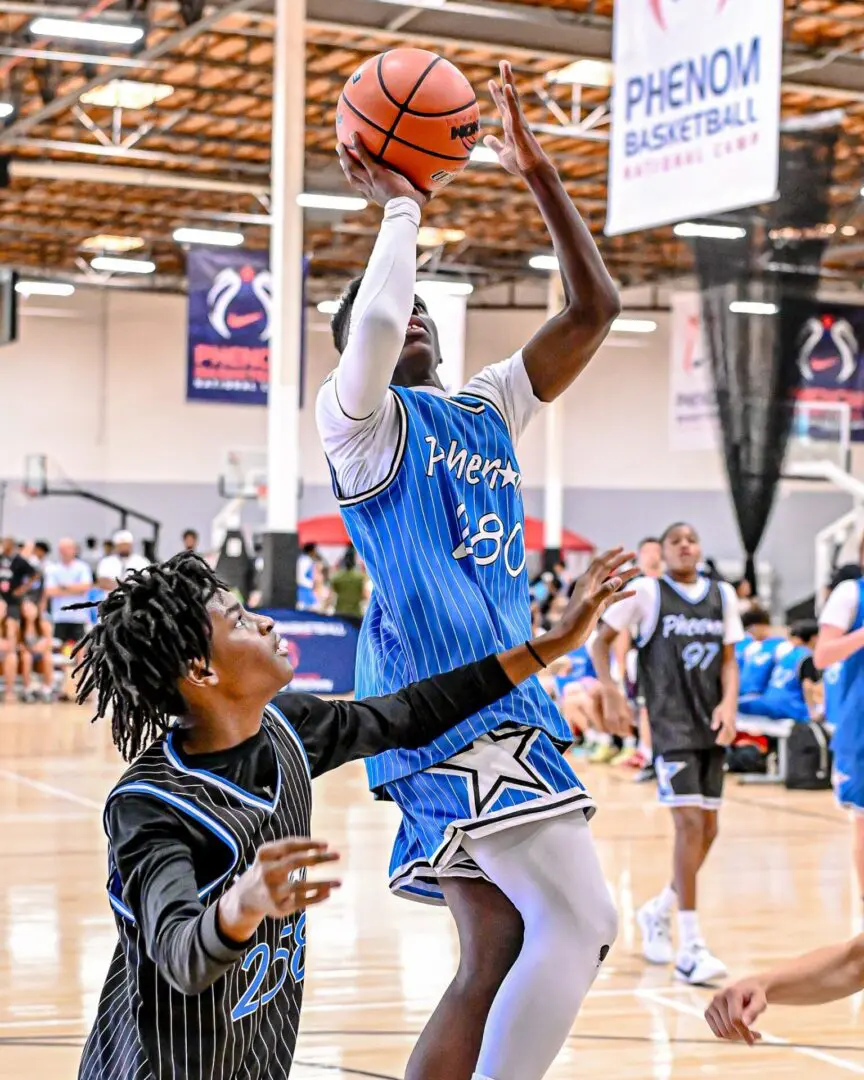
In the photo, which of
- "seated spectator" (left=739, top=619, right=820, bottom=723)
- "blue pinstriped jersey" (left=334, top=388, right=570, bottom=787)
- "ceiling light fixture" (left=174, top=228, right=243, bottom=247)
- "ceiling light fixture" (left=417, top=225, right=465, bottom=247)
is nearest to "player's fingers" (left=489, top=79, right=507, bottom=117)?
"blue pinstriped jersey" (left=334, top=388, right=570, bottom=787)

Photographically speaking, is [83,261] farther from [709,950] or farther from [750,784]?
[709,950]

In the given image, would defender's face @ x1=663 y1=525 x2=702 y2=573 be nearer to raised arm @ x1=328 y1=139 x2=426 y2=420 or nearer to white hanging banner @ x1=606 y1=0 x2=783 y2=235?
white hanging banner @ x1=606 y1=0 x2=783 y2=235

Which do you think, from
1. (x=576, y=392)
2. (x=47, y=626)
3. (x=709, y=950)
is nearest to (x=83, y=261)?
(x=576, y=392)

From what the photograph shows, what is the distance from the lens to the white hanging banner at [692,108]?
7.21 metres

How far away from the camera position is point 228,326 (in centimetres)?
1695

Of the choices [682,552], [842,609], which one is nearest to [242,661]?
[842,609]

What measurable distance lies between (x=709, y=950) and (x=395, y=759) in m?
3.64

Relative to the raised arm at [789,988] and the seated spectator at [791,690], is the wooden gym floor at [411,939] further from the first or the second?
the raised arm at [789,988]

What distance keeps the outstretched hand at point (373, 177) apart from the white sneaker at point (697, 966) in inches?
132

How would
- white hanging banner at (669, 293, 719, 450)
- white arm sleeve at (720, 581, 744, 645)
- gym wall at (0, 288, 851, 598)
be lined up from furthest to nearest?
gym wall at (0, 288, 851, 598), white hanging banner at (669, 293, 719, 450), white arm sleeve at (720, 581, 744, 645)

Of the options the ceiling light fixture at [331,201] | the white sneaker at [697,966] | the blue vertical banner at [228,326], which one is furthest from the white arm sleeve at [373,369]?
the ceiling light fixture at [331,201]

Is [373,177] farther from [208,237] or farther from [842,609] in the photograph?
[208,237]

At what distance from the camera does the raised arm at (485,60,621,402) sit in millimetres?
2736

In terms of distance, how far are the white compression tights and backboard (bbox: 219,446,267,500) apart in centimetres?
2284
